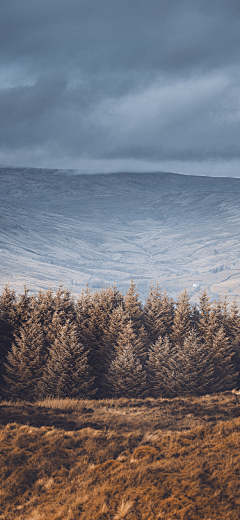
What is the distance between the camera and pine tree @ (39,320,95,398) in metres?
30.2

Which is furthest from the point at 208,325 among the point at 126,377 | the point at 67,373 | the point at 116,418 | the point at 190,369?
the point at 116,418

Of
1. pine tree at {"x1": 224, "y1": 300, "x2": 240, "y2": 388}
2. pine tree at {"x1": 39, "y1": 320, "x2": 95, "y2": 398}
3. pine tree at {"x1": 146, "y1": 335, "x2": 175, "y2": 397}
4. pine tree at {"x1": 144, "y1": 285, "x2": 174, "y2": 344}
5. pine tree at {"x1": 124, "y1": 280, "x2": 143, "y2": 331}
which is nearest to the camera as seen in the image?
pine tree at {"x1": 39, "y1": 320, "x2": 95, "y2": 398}

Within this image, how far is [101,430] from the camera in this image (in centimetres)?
1648

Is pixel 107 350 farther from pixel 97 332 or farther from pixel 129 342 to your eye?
pixel 129 342

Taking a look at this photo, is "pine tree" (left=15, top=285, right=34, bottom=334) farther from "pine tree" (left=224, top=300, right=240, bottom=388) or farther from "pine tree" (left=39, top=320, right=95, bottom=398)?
"pine tree" (left=224, top=300, right=240, bottom=388)

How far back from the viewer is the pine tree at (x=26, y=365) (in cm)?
3322

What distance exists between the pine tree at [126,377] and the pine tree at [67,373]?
365 centimetres

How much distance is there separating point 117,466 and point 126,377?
22.3 metres

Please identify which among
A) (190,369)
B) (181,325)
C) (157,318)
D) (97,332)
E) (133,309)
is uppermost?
(133,309)

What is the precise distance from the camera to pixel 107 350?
125 feet

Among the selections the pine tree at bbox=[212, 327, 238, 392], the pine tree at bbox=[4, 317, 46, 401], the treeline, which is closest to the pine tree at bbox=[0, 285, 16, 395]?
the treeline

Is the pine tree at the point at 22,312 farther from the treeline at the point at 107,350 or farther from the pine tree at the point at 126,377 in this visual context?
the pine tree at the point at 126,377

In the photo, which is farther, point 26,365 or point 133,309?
point 133,309

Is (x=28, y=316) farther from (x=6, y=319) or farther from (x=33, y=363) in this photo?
(x=33, y=363)
